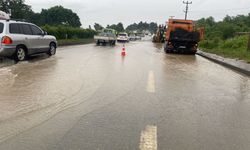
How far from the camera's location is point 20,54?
15.0m

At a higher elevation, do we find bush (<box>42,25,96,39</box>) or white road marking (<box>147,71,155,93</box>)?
bush (<box>42,25,96,39</box>)

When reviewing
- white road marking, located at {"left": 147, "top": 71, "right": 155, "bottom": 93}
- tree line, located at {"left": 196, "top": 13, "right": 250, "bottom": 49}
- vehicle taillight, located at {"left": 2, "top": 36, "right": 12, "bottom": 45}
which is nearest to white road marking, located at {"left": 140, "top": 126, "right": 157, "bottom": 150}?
white road marking, located at {"left": 147, "top": 71, "right": 155, "bottom": 93}

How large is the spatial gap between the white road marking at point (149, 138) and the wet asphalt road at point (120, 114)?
1cm

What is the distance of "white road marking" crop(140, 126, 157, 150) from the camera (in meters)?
4.64

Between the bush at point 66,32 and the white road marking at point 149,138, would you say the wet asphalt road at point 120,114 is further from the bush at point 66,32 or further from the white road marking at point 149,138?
the bush at point 66,32

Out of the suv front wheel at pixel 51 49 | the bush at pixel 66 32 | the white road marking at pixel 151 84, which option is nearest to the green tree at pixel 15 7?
the bush at pixel 66 32

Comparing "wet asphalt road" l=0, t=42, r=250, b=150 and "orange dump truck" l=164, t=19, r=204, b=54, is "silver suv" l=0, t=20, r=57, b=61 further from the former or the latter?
"orange dump truck" l=164, t=19, r=204, b=54

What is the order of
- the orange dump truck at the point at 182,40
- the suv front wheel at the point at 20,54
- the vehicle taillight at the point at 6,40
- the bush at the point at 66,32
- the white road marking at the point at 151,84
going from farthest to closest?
the bush at the point at 66,32 < the orange dump truck at the point at 182,40 < the suv front wheel at the point at 20,54 < the vehicle taillight at the point at 6,40 < the white road marking at the point at 151,84

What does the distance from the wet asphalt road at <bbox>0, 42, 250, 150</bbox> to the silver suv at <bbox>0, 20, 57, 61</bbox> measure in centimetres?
397

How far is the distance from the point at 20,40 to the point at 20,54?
2.01 feet

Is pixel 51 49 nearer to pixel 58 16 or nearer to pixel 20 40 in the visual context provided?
pixel 20 40

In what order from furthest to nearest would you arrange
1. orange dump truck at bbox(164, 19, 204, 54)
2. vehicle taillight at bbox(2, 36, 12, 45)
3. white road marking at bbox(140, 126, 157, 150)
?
orange dump truck at bbox(164, 19, 204, 54) < vehicle taillight at bbox(2, 36, 12, 45) < white road marking at bbox(140, 126, 157, 150)

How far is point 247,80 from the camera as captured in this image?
12164 mm

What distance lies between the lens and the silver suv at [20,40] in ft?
46.4
